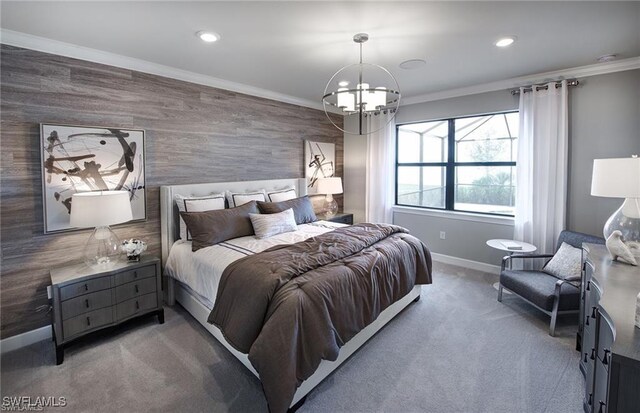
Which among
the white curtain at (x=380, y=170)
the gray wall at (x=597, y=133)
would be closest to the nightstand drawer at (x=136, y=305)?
the white curtain at (x=380, y=170)

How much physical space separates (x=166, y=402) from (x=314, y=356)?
104cm

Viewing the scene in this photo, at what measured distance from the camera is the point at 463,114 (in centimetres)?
434

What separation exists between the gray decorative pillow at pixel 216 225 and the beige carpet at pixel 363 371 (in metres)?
0.82

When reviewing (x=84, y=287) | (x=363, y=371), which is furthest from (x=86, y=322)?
(x=363, y=371)

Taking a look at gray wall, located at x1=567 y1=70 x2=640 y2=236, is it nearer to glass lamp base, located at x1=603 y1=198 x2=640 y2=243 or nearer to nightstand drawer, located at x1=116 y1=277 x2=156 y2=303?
glass lamp base, located at x1=603 y1=198 x2=640 y2=243

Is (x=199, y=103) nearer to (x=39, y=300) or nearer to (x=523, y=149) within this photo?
(x=39, y=300)

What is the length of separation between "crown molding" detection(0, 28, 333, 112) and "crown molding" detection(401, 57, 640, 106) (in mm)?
2448

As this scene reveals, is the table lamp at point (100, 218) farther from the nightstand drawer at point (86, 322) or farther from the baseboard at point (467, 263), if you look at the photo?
the baseboard at point (467, 263)

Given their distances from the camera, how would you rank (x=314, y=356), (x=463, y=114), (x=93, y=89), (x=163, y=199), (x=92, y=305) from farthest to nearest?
(x=463, y=114) → (x=163, y=199) → (x=93, y=89) → (x=92, y=305) → (x=314, y=356)

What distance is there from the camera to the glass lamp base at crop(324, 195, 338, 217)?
5271 millimetres

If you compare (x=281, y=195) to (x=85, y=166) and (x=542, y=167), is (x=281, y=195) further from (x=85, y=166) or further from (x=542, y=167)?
(x=542, y=167)

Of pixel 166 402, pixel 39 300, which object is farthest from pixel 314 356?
pixel 39 300

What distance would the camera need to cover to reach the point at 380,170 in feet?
17.0

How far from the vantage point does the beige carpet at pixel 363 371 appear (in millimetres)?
1944
